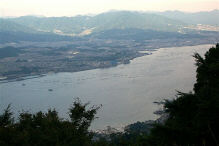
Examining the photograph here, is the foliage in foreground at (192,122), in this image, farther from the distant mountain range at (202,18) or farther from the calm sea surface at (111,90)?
the distant mountain range at (202,18)

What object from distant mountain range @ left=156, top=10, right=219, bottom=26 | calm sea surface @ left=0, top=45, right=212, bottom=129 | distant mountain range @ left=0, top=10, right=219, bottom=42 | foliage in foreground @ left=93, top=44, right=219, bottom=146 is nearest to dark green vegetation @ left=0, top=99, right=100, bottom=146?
foliage in foreground @ left=93, top=44, right=219, bottom=146

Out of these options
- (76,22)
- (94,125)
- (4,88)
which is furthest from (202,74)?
(76,22)

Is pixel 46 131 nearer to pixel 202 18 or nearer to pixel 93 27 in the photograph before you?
pixel 93 27

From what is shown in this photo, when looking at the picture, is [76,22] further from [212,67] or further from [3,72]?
[212,67]

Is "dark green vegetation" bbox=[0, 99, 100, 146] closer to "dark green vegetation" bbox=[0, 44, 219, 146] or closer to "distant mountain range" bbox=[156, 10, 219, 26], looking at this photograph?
"dark green vegetation" bbox=[0, 44, 219, 146]

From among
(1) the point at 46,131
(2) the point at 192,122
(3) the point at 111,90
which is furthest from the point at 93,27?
(2) the point at 192,122

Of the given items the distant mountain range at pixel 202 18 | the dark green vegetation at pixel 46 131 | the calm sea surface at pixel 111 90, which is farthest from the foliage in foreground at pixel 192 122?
the distant mountain range at pixel 202 18

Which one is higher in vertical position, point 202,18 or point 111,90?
point 202,18

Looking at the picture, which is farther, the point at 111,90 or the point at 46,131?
the point at 111,90
